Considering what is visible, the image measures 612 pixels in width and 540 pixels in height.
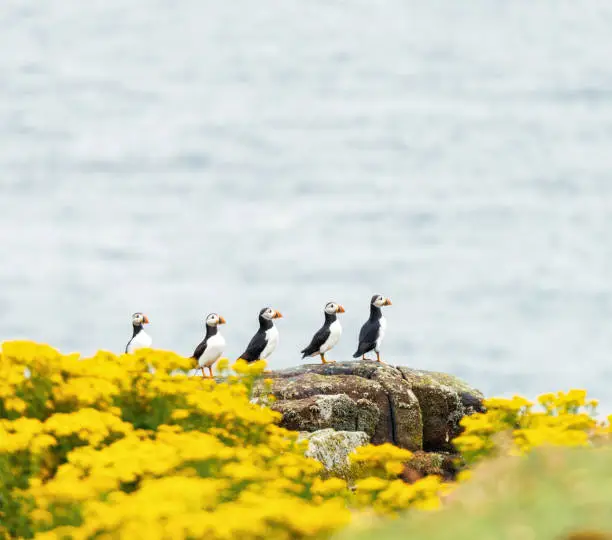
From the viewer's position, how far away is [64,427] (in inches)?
318

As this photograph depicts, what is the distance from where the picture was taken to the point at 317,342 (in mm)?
20531

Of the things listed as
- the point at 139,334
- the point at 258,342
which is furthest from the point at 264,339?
the point at 139,334

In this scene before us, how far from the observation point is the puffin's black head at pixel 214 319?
2092 cm

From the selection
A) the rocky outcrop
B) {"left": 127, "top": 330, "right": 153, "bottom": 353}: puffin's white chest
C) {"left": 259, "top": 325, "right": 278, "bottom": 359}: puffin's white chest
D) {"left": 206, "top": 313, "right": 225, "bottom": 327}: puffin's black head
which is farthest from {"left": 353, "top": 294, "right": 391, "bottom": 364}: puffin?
{"left": 127, "top": 330, "right": 153, "bottom": 353}: puffin's white chest

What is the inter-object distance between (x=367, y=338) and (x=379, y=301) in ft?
4.50

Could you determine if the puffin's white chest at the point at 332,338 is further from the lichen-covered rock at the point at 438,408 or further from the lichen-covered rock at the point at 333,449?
the lichen-covered rock at the point at 333,449

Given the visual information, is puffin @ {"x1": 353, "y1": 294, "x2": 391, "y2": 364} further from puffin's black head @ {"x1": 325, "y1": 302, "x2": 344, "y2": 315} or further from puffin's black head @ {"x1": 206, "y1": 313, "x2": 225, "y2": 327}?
puffin's black head @ {"x1": 206, "y1": 313, "x2": 225, "y2": 327}

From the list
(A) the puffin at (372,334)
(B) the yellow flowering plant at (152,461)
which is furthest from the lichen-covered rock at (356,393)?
(B) the yellow flowering plant at (152,461)

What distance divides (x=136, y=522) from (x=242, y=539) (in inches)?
22.0


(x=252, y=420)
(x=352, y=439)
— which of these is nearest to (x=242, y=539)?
(x=252, y=420)

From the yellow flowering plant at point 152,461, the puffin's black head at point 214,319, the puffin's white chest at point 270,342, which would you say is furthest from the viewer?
the puffin's black head at point 214,319

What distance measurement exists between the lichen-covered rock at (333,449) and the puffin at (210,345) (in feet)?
18.7

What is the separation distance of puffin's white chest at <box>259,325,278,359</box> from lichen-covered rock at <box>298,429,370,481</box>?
5.68m

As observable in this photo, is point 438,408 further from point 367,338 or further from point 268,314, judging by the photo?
point 268,314
